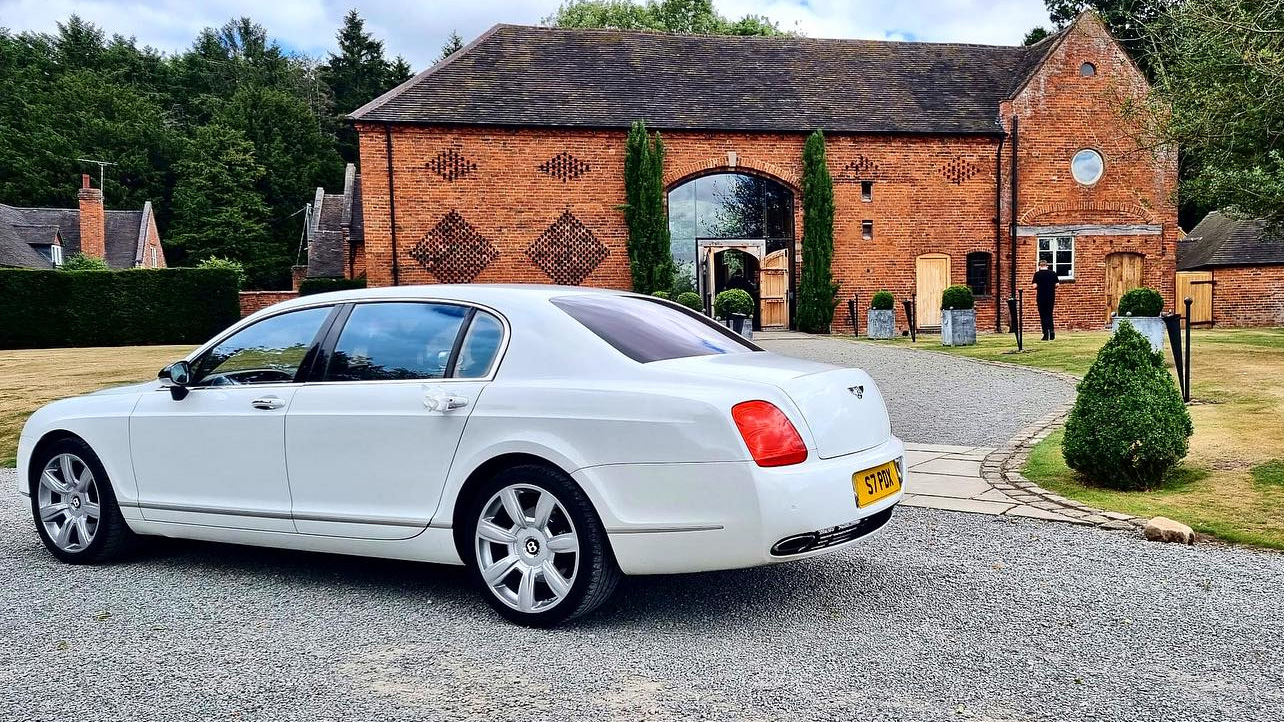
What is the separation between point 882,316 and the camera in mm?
23094

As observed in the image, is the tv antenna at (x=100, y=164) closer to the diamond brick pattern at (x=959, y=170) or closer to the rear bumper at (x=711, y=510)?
the diamond brick pattern at (x=959, y=170)

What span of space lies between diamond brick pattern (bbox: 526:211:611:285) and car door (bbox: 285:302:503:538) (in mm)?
21080

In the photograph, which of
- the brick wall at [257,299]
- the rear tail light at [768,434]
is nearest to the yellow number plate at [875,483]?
the rear tail light at [768,434]

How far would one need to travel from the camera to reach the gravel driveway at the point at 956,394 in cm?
902

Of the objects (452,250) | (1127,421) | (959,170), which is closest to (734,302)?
(452,250)

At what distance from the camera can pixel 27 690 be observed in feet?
10.6

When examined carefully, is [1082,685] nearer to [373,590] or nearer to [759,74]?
[373,590]

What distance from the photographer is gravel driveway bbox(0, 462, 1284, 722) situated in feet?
9.93

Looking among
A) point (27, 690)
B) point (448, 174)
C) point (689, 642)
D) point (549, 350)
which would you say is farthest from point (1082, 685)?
point (448, 174)

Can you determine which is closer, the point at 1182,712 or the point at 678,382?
the point at 1182,712

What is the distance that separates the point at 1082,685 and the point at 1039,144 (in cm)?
2722

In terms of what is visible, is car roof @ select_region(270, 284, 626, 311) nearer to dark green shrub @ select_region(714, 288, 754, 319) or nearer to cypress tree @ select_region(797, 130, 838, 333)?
dark green shrub @ select_region(714, 288, 754, 319)

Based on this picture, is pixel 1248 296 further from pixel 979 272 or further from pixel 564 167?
pixel 564 167

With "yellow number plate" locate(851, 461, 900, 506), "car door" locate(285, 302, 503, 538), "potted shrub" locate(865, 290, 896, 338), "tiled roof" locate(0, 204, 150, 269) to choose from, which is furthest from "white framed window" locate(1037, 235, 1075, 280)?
"tiled roof" locate(0, 204, 150, 269)
